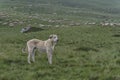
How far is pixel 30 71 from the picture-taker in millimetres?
15102

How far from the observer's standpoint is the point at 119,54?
20.1m

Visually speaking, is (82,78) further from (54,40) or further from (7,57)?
(7,57)

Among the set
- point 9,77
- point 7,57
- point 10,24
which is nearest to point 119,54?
point 7,57

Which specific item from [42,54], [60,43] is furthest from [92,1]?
[42,54]

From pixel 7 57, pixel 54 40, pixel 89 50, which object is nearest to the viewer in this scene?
pixel 54 40

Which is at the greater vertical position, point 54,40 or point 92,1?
point 54,40

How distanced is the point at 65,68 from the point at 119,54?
18.6ft

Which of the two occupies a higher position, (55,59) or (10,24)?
(55,59)

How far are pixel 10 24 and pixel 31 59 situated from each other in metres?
27.1

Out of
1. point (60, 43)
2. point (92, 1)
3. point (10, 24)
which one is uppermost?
point (60, 43)

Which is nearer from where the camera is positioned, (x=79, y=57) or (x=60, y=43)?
(x=79, y=57)

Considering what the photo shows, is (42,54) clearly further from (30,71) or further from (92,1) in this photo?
(92,1)

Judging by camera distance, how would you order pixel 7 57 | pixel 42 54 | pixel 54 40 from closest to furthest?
pixel 54 40 < pixel 7 57 < pixel 42 54

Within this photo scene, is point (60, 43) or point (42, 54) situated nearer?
point (42, 54)
